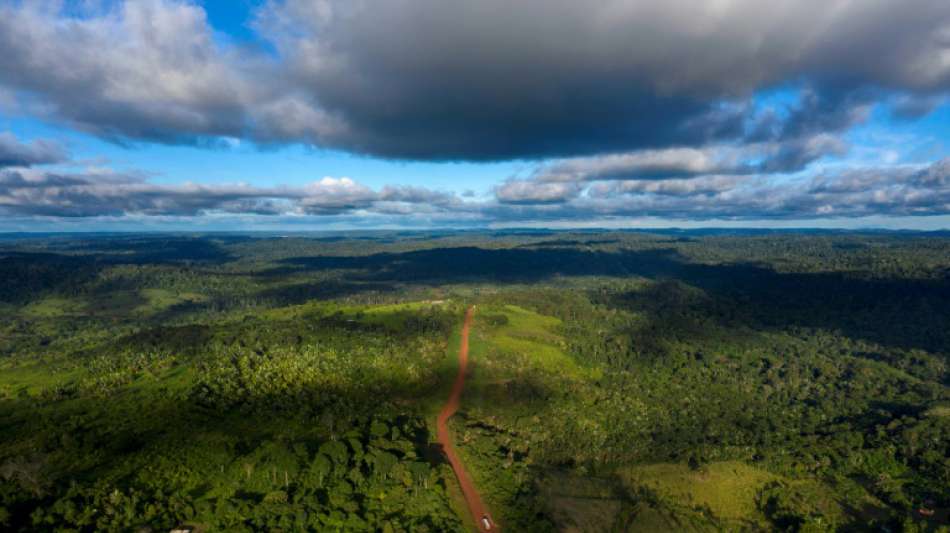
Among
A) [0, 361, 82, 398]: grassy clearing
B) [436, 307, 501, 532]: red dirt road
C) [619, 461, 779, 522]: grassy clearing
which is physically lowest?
[619, 461, 779, 522]: grassy clearing

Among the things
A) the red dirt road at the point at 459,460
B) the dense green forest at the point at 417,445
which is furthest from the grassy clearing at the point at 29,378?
the red dirt road at the point at 459,460

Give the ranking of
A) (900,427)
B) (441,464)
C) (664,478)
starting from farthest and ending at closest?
1. (900,427)
2. (664,478)
3. (441,464)

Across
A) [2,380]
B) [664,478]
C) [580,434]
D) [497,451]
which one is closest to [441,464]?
[497,451]

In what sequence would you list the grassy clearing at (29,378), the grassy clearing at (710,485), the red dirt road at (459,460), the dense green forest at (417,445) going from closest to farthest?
the dense green forest at (417,445), the red dirt road at (459,460), the grassy clearing at (710,485), the grassy clearing at (29,378)

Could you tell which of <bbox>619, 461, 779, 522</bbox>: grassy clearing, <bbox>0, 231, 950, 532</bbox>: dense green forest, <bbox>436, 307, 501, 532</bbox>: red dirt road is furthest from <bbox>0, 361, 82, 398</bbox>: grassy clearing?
<bbox>619, 461, 779, 522</bbox>: grassy clearing

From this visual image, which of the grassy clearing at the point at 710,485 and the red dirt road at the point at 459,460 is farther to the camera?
the grassy clearing at the point at 710,485

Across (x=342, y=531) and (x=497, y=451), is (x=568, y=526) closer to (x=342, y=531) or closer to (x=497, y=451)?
(x=497, y=451)

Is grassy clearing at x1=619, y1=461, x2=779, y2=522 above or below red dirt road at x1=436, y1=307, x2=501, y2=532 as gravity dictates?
below

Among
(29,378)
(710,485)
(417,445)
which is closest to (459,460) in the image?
(417,445)

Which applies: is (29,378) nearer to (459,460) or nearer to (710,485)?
(459,460)

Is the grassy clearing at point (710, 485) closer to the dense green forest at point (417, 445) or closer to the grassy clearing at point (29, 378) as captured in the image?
the dense green forest at point (417, 445)

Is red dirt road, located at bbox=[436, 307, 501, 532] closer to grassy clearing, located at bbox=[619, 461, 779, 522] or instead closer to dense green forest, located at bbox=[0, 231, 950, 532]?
dense green forest, located at bbox=[0, 231, 950, 532]
